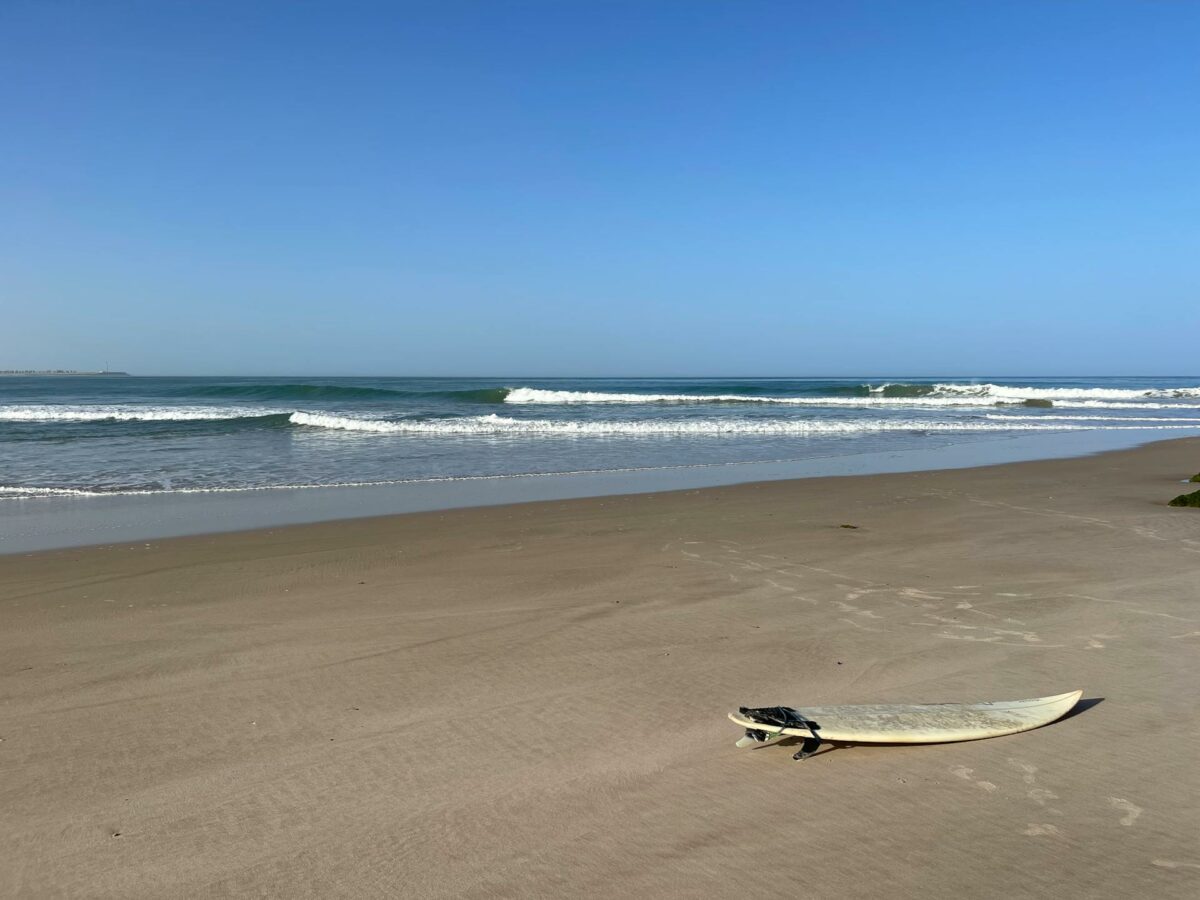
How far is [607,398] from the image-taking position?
50188mm

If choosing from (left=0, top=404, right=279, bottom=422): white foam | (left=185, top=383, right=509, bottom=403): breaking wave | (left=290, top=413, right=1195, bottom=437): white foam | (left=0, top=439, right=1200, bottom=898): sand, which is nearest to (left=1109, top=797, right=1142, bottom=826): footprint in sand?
(left=0, top=439, right=1200, bottom=898): sand

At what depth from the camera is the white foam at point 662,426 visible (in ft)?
82.5

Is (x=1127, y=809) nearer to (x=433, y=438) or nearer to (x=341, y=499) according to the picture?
(x=341, y=499)

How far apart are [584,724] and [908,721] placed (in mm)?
1381

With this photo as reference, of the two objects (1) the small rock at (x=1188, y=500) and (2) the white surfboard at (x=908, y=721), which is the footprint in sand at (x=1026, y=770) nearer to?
(2) the white surfboard at (x=908, y=721)

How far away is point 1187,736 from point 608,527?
20.3 feet

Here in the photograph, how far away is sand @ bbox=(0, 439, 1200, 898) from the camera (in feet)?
8.45

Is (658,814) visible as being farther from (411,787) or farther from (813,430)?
(813,430)

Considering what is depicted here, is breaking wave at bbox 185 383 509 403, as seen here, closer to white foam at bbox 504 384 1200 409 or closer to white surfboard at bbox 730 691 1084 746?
white foam at bbox 504 384 1200 409

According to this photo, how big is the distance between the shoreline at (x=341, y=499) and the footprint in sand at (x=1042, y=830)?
8409 mm

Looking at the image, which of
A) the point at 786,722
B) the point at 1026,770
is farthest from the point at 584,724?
the point at 1026,770

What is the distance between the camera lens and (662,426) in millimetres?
27203

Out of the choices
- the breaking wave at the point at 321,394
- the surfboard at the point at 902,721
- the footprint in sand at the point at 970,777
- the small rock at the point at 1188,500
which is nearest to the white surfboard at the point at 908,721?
the surfboard at the point at 902,721

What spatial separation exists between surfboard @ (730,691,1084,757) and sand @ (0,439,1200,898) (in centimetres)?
7
